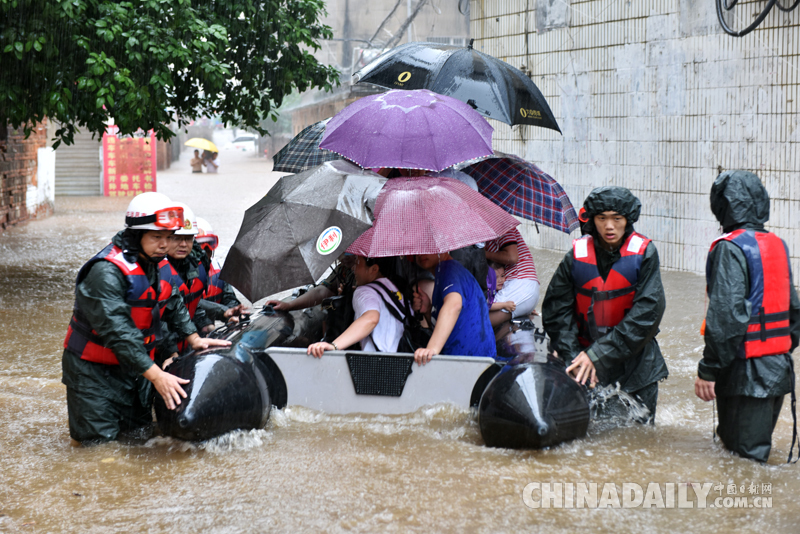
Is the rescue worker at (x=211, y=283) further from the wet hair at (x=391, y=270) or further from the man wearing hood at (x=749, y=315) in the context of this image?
the man wearing hood at (x=749, y=315)

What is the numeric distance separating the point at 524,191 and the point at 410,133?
158cm

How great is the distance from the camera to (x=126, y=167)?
24.4 m

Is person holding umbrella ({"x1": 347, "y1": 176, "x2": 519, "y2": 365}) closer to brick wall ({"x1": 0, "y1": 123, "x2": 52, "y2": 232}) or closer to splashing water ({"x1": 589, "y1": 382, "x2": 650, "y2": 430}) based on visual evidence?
splashing water ({"x1": 589, "y1": 382, "x2": 650, "y2": 430})

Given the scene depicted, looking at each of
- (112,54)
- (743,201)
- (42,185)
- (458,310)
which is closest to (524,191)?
(458,310)

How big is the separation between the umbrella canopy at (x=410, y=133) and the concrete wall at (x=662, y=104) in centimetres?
508

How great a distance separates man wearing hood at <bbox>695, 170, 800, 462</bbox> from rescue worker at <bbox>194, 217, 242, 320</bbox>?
11.8 ft

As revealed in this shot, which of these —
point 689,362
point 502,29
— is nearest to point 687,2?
point 502,29

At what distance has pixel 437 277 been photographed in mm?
5039

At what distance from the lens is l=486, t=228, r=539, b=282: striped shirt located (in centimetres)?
637

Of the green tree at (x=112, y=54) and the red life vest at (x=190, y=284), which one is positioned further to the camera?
the green tree at (x=112, y=54)

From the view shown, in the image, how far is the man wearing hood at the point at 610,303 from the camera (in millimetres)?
4668

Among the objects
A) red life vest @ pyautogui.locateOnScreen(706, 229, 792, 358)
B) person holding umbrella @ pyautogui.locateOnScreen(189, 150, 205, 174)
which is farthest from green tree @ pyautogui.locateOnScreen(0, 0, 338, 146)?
person holding umbrella @ pyautogui.locateOnScreen(189, 150, 205, 174)

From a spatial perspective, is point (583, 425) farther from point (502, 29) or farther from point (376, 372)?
point (502, 29)

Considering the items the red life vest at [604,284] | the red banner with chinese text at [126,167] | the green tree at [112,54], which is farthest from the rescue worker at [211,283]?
the red banner with chinese text at [126,167]
